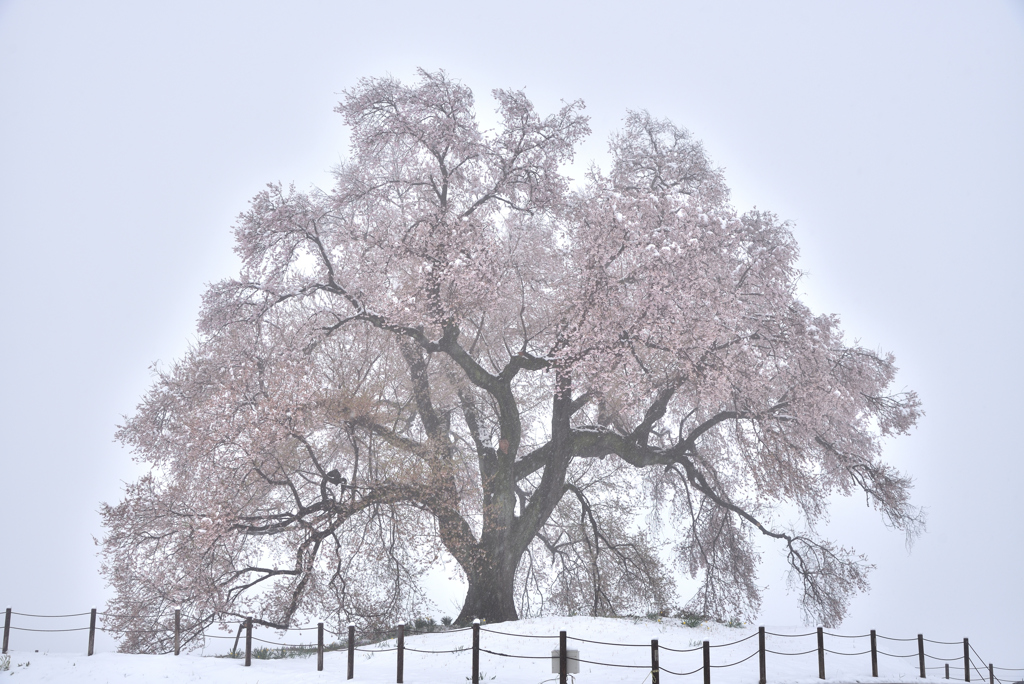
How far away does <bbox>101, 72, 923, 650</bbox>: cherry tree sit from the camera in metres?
15.6

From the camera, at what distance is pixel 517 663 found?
525 inches

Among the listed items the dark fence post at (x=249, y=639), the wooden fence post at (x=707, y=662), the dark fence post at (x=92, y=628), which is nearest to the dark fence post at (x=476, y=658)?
the wooden fence post at (x=707, y=662)

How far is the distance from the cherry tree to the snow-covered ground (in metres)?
1.51

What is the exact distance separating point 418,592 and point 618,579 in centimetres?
654

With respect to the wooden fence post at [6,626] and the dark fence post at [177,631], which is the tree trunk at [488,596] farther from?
the wooden fence post at [6,626]

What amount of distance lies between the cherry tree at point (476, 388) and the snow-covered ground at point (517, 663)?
4.97 ft

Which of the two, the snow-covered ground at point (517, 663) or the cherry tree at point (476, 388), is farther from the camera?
the cherry tree at point (476, 388)

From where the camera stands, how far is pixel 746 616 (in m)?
20.2

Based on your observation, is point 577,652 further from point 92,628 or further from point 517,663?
point 92,628

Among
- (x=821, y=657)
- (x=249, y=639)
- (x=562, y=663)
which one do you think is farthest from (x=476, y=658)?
(x=821, y=657)

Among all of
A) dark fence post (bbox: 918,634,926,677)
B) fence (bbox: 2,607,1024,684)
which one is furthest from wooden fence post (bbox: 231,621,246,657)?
dark fence post (bbox: 918,634,926,677)

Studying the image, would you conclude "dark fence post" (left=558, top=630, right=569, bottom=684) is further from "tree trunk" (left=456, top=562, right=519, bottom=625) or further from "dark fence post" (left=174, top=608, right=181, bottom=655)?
"dark fence post" (left=174, top=608, right=181, bottom=655)

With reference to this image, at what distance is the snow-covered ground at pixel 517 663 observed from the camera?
12562 millimetres

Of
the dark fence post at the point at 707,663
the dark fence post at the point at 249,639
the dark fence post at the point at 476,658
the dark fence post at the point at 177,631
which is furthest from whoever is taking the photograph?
the dark fence post at the point at 177,631
